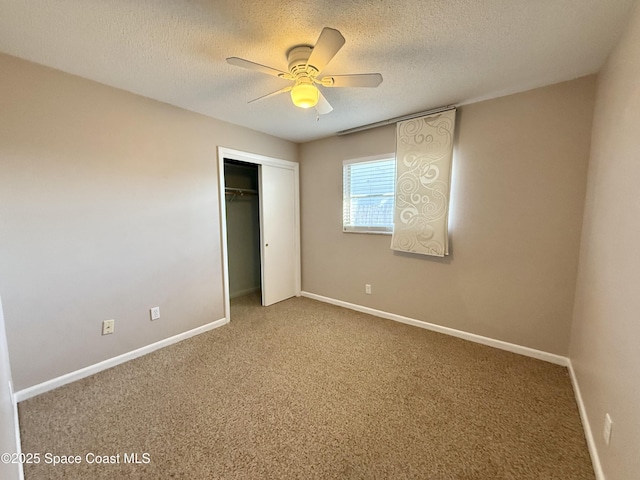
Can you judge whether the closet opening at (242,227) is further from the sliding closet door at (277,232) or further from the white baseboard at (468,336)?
the white baseboard at (468,336)

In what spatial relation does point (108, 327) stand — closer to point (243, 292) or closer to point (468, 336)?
point (243, 292)

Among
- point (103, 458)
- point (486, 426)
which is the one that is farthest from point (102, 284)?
point (486, 426)

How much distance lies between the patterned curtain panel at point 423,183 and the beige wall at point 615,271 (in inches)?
41.0

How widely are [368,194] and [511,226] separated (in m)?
1.56

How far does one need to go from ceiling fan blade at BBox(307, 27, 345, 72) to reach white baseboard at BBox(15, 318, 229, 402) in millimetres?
2795

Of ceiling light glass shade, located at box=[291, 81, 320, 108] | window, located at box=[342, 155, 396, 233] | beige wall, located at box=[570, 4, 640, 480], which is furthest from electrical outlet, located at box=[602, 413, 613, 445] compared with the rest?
ceiling light glass shade, located at box=[291, 81, 320, 108]

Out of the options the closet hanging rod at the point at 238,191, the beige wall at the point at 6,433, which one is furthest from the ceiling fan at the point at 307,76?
the closet hanging rod at the point at 238,191

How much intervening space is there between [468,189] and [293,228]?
2413 millimetres

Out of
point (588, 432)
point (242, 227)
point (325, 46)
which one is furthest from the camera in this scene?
point (242, 227)

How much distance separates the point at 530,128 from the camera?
87.5 inches

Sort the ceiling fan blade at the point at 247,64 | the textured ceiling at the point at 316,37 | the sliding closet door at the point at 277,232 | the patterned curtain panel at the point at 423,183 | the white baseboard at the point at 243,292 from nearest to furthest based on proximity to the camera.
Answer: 1. the textured ceiling at the point at 316,37
2. the ceiling fan blade at the point at 247,64
3. the patterned curtain panel at the point at 423,183
4. the sliding closet door at the point at 277,232
5. the white baseboard at the point at 243,292

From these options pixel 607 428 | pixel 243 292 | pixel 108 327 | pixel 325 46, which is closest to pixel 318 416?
pixel 607 428

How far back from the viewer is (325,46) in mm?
1373

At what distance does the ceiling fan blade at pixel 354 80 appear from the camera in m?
1.61
